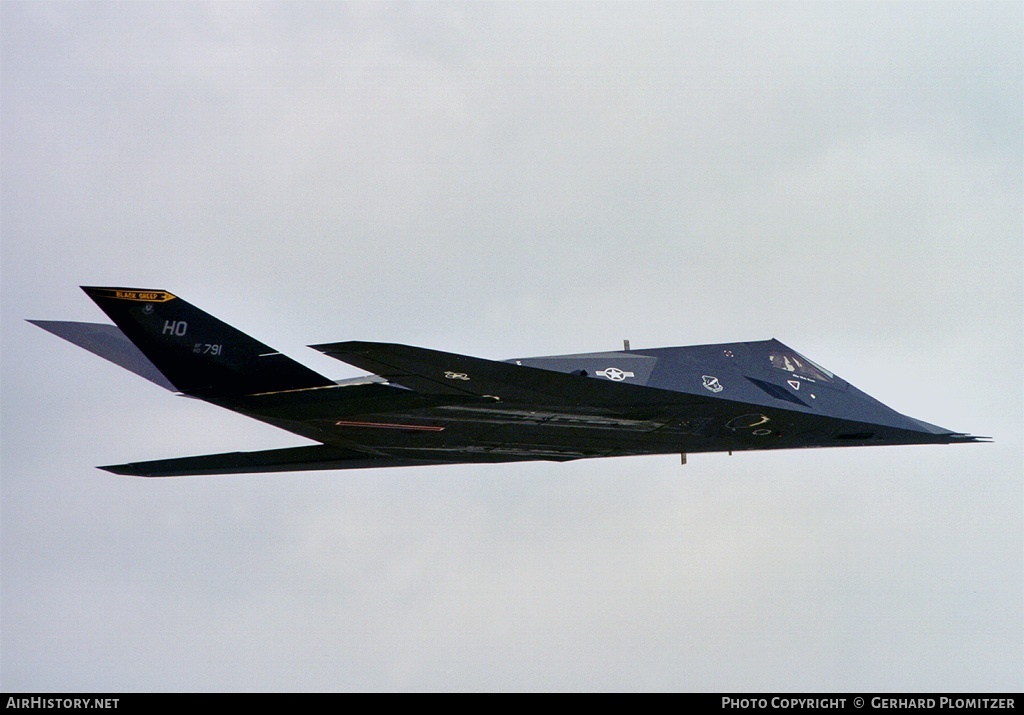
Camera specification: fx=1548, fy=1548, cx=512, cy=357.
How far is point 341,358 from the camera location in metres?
21.8

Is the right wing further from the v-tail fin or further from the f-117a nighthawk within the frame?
the v-tail fin

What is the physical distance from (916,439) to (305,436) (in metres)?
10.7

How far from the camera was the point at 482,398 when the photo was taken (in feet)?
80.6

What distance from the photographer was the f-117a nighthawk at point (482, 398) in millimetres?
23953

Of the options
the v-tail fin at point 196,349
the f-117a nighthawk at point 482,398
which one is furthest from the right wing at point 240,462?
the v-tail fin at point 196,349

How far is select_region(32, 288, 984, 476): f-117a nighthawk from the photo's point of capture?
2395 centimetres
